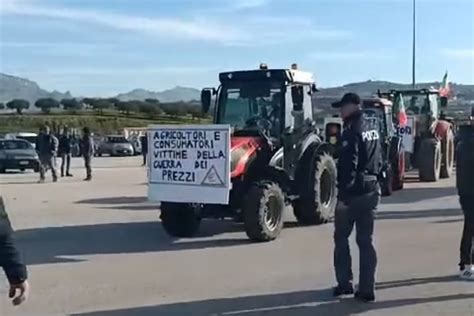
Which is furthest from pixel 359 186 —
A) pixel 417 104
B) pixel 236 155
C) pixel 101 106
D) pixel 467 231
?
pixel 101 106

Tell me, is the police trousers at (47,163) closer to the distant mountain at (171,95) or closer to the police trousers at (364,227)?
the distant mountain at (171,95)

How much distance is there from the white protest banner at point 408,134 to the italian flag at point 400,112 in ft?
0.43

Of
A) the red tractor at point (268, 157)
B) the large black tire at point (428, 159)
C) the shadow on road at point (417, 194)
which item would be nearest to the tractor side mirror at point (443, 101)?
the large black tire at point (428, 159)

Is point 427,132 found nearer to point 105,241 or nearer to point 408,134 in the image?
point 408,134

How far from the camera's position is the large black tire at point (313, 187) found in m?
14.7

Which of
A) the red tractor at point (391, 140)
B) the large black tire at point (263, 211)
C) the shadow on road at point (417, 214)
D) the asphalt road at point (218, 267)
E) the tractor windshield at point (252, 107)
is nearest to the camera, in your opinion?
the asphalt road at point (218, 267)

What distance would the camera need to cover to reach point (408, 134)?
973 inches

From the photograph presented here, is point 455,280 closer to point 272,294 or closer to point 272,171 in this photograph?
point 272,294

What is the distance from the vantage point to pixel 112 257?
1191cm

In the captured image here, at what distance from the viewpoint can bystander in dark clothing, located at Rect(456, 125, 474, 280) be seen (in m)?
9.68

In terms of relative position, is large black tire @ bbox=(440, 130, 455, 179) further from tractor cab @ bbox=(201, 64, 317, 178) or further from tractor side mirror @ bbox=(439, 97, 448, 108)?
tractor cab @ bbox=(201, 64, 317, 178)

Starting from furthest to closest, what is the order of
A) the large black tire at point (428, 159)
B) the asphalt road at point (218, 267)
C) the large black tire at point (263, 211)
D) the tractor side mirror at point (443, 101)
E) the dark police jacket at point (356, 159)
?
the tractor side mirror at point (443, 101)
the large black tire at point (428, 159)
the large black tire at point (263, 211)
the asphalt road at point (218, 267)
the dark police jacket at point (356, 159)

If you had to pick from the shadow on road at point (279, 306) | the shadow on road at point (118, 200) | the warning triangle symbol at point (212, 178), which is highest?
the warning triangle symbol at point (212, 178)

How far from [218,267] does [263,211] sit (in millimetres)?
2100
